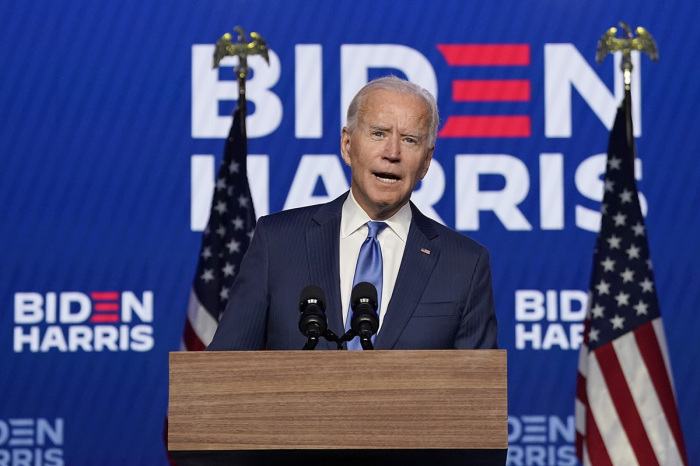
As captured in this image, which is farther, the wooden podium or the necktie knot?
the necktie knot

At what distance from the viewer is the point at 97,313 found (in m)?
5.04

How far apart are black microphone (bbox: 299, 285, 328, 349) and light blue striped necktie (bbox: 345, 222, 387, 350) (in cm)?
28

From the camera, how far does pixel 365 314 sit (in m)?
1.76

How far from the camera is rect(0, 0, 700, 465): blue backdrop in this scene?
16.5 ft

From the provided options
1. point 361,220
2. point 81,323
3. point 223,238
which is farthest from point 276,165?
point 361,220

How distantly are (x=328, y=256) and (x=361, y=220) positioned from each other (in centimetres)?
14

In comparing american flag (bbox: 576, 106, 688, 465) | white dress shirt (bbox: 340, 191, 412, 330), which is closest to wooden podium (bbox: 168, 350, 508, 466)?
white dress shirt (bbox: 340, 191, 412, 330)

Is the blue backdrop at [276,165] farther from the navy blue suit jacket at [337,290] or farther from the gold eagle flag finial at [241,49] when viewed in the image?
the navy blue suit jacket at [337,290]

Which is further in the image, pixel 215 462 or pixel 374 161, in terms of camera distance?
pixel 374 161

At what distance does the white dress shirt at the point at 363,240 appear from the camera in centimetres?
214

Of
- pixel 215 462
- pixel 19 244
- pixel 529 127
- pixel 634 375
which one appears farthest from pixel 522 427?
pixel 215 462

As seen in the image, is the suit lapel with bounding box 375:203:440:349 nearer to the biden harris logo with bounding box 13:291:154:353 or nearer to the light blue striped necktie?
the light blue striped necktie

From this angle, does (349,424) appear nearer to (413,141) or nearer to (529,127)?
(413,141)

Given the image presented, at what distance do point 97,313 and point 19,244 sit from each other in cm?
55
